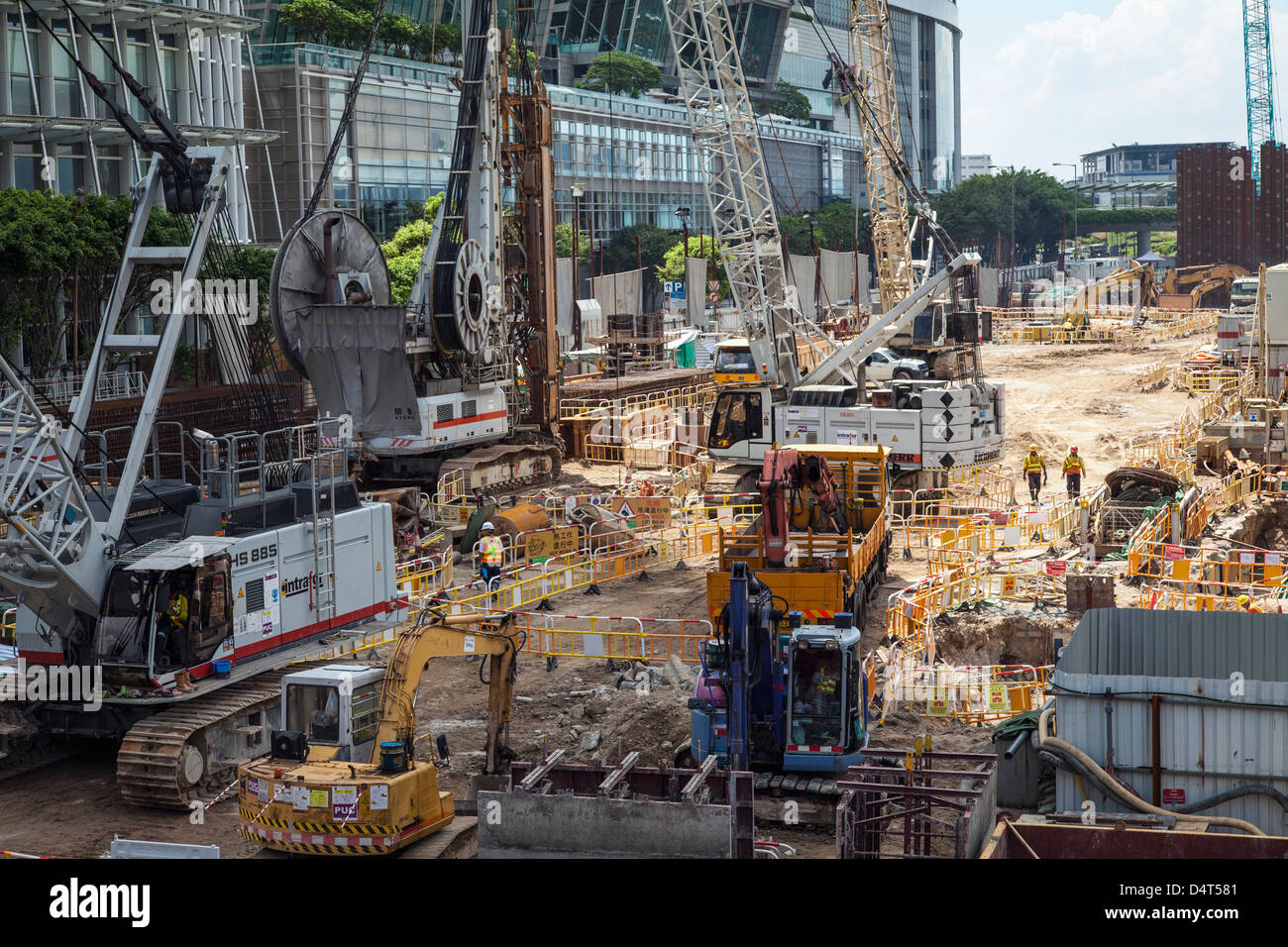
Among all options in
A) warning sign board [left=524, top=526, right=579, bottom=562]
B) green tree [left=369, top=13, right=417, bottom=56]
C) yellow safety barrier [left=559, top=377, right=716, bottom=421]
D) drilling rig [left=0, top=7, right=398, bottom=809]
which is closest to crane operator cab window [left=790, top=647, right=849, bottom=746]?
drilling rig [left=0, top=7, right=398, bottom=809]

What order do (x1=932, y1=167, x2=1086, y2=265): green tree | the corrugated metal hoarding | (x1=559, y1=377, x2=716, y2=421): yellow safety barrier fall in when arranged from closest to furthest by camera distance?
1. the corrugated metal hoarding
2. (x1=559, y1=377, x2=716, y2=421): yellow safety barrier
3. (x1=932, y1=167, x2=1086, y2=265): green tree

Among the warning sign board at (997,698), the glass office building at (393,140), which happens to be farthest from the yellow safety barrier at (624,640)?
the glass office building at (393,140)

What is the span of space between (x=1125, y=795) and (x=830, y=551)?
10.9 m

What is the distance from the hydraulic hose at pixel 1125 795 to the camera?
13703 millimetres

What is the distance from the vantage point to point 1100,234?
18562 cm

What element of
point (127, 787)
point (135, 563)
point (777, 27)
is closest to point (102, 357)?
point (135, 563)

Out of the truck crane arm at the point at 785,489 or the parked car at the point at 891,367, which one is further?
the parked car at the point at 891,367

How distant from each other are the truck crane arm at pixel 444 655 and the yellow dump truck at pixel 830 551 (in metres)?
2.75

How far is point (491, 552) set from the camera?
26406 millimetres

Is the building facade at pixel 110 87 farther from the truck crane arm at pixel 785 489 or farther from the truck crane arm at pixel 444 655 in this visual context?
the truck crane arm at pixel 444 655

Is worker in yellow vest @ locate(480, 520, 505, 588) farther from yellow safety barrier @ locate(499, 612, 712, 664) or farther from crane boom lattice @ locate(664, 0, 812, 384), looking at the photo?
crane boom lattice @ locate(664, 0, 812, 384)

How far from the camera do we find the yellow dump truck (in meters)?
21.7

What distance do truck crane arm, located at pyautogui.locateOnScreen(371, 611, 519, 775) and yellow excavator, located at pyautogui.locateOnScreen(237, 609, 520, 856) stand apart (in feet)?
0.04
